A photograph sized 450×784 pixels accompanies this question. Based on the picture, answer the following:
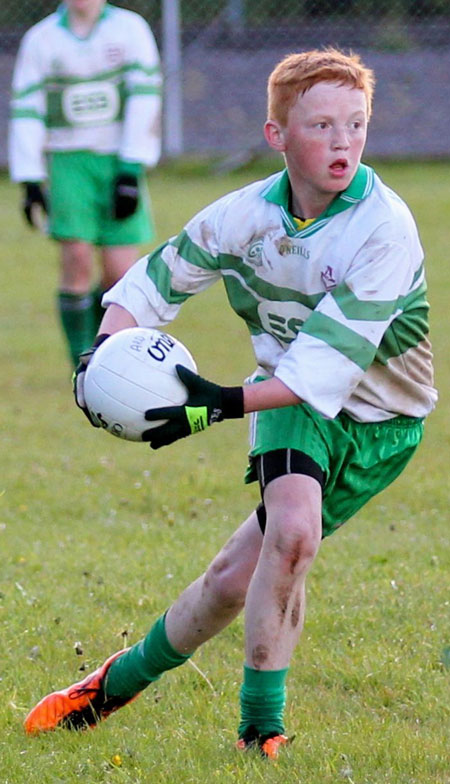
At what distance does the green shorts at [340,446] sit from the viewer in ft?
10.7

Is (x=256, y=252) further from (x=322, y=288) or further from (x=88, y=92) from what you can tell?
(x=88, y=92)

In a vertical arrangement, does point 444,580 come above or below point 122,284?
below

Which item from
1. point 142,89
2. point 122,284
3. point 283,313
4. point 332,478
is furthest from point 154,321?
point 142,89

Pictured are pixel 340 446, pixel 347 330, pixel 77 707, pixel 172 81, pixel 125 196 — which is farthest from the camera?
pixel 172 81

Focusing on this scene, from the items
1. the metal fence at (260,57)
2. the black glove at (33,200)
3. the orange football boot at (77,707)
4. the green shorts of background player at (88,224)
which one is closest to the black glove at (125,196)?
the green shorts of background player at (88,224)

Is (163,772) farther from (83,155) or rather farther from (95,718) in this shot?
(83,155)

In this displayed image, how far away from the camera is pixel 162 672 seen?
352cm

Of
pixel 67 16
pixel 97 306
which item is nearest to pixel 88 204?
pixel 97 306

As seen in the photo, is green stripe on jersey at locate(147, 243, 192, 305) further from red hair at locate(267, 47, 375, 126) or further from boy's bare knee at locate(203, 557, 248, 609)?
boy's bare knee at locate(203, 557, 248, 609)

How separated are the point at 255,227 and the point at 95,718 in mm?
1376

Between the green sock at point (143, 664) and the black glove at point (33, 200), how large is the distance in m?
4.98

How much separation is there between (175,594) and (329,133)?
6.27 feet

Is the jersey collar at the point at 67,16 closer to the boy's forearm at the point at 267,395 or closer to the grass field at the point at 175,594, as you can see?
the grass field at the point at 175,594

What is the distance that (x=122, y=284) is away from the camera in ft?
11.5
